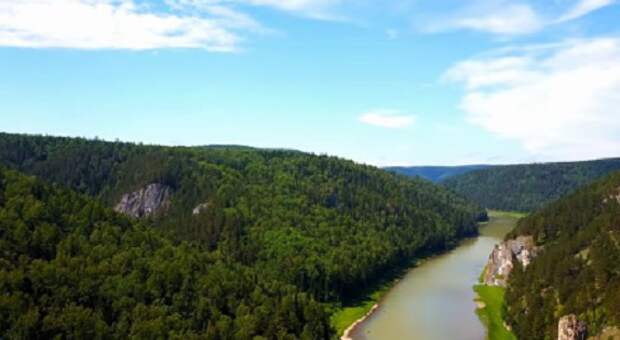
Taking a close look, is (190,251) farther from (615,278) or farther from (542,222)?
(542,222)

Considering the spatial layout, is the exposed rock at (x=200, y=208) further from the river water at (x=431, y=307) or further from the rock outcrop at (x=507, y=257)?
Result: the rock outcrop at (x=507, y=257)

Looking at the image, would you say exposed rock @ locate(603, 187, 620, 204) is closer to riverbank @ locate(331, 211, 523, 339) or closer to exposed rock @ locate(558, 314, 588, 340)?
riverbank @ locate(331, 211, 523, 339)

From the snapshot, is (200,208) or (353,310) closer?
(353,310)

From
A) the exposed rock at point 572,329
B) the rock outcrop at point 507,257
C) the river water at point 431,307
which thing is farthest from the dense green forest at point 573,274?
the river water at point 431,307

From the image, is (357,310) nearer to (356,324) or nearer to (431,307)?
(356,324)

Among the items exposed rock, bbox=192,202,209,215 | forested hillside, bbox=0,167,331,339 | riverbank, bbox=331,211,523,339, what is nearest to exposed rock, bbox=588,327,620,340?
riverbank, bbox=331,211,523,339

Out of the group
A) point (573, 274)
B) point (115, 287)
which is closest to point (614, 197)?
point (573, 274)
